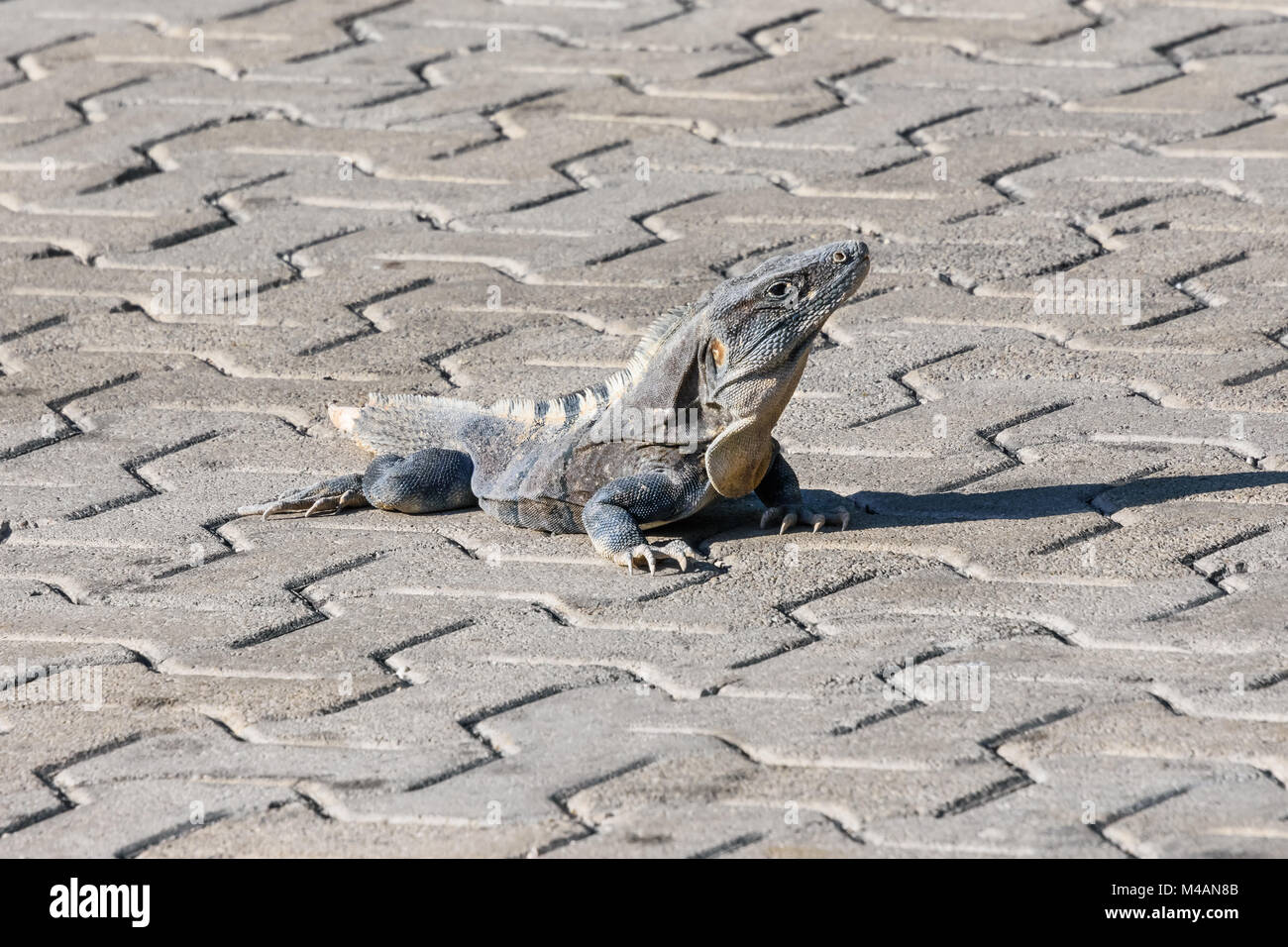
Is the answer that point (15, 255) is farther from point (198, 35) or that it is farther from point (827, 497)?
point (827, 497)

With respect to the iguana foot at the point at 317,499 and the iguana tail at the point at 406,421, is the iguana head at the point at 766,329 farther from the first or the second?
the iguana foot at the point at 317,499

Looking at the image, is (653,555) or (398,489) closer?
(653,555)

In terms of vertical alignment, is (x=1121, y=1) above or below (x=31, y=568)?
above

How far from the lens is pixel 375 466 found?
200 inches

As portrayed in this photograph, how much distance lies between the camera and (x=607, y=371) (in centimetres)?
576

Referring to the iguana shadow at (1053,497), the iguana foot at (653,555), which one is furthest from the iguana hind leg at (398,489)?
the iguana shadow at (1053,497)

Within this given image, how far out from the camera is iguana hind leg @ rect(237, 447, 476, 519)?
5.01 meters

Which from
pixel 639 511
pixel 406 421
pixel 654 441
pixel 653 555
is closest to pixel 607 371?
pixel 406 421

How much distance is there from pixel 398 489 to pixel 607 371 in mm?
988

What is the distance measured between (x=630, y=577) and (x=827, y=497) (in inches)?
25.3

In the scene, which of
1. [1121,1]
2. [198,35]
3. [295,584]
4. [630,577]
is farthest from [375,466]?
[1121,1]

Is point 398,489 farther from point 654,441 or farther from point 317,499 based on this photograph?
point 654,441

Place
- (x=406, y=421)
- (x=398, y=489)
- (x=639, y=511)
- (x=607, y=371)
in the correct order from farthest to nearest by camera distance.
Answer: (x=607, y=371)
(x=406, y=421)
(x=398, y=489)
(x=639, y=511)

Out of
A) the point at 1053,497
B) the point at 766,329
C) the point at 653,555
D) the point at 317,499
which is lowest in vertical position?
the point at 317,499
